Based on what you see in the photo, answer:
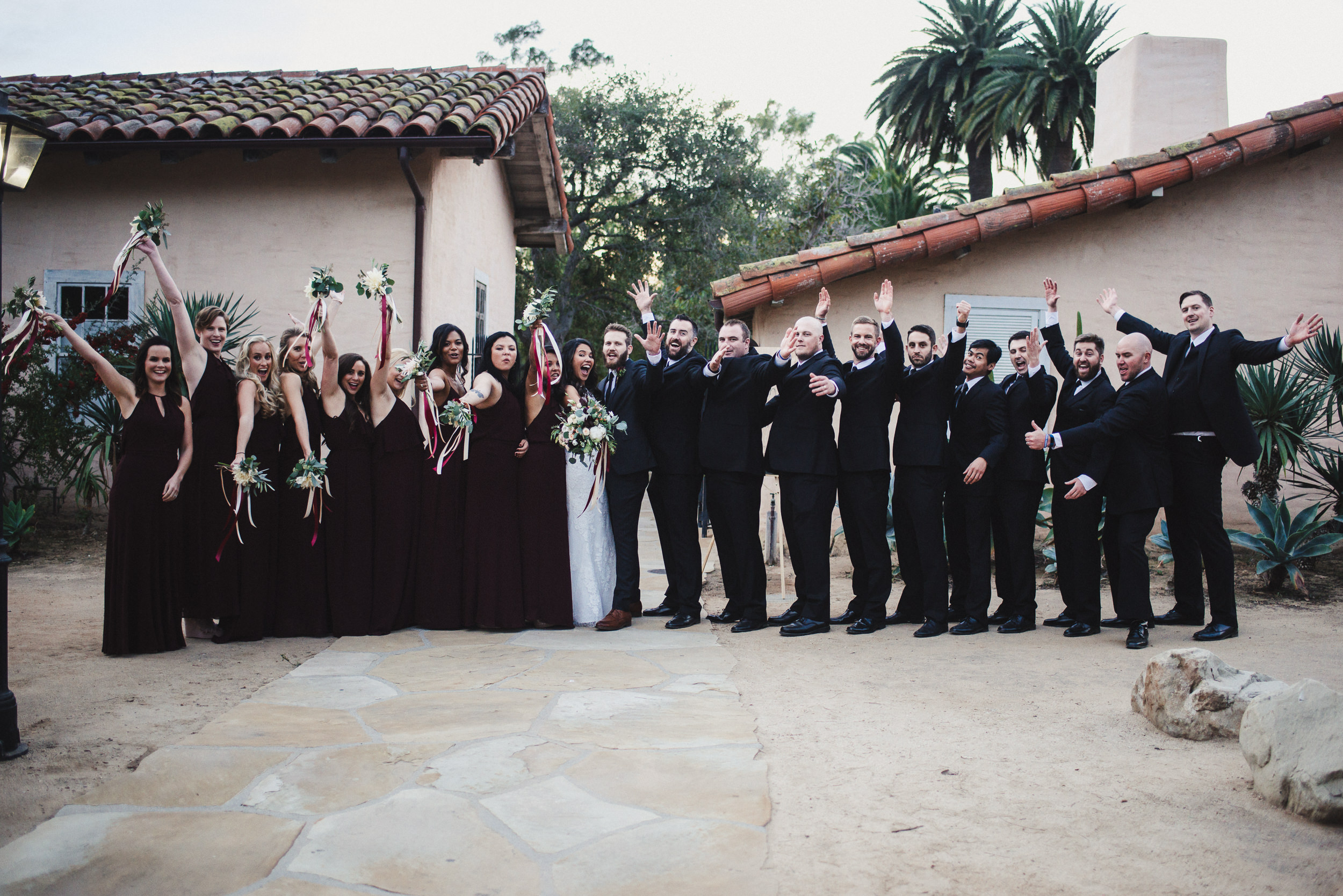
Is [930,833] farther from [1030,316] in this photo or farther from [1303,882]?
[1030,316]

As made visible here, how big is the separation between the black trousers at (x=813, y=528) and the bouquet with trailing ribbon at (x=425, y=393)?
2.34 meters

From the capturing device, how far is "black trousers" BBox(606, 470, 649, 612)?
265 inches

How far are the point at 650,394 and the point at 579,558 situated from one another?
123cm

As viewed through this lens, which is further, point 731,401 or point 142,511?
point 731,401

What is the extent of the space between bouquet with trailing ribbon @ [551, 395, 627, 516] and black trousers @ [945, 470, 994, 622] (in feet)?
7.70

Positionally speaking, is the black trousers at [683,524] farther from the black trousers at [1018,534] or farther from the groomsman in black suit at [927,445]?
the black trousers at [1018,534]

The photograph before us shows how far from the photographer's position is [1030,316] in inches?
401

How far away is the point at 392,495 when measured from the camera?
250 inches

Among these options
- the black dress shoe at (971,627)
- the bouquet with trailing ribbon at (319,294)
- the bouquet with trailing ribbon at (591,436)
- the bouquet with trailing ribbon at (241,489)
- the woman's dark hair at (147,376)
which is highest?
the bouquet with trailing ribbon at (319,294)

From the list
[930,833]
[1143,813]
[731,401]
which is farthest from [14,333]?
[1143,813]

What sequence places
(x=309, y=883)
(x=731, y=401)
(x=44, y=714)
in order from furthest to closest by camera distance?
1. (x=731, y=401)
2. (x=44, y=714)
3. (x=309, y=883)

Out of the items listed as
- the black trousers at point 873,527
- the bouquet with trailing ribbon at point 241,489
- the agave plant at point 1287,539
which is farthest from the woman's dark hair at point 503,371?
the agave plant at point 1287,539

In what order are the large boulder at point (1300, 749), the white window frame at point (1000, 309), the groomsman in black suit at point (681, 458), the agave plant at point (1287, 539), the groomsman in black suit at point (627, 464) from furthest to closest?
the white window frame at point (1000, 309) → the agave plant at point (1287, 539) → the groomsman in black suit at point (681, 458) → the groomsman in black suit at point (627, 464) → the large boulder at point (1300, 749)

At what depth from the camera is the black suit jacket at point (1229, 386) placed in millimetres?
6254
